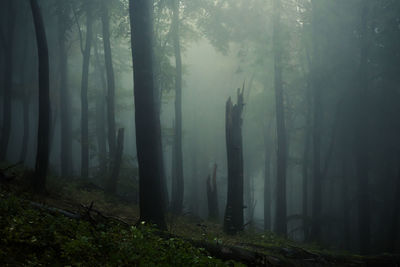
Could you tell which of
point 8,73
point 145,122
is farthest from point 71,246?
point 8,73

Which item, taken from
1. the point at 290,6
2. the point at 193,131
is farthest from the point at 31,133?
the point at 290,6

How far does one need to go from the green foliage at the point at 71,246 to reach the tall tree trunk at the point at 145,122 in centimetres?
195

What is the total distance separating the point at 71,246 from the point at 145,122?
3485 mm

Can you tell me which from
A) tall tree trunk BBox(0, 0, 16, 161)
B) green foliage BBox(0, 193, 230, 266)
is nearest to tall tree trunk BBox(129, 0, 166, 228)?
green foliage BBox(0, 193, 230, 266)

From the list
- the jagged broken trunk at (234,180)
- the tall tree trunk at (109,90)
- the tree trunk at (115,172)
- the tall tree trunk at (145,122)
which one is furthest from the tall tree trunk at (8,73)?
the jagged broken trunk at (234,180)

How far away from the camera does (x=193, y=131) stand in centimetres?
2938

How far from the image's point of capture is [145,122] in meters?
6.46

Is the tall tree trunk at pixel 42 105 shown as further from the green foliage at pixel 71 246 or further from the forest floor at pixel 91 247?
the green foliage at pixel 71 246

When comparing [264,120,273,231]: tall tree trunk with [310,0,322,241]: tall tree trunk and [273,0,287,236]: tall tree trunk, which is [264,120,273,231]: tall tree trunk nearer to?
[310,0,322,241]: tall tree trunk

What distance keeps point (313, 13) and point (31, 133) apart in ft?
113

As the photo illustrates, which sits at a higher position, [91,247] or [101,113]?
[101,113]

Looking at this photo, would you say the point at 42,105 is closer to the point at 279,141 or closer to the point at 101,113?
the point at 279,141

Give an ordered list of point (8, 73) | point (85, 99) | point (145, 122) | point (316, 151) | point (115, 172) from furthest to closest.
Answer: point (8, 73), point (85, 99), point (316, 151), point (115, 172), point (145, 122)

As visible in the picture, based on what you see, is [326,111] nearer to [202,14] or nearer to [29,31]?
[202,14]
